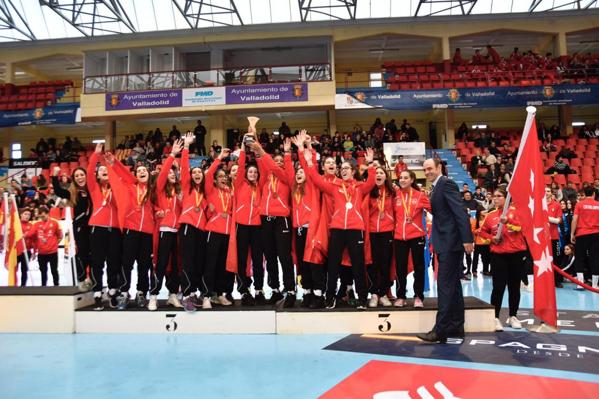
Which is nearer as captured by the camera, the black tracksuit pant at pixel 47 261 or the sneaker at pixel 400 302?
the sneaker at pixel 400 302

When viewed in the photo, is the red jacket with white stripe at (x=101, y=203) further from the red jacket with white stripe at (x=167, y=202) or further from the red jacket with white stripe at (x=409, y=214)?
the red jacket with white stripe at (x=409, y=214)

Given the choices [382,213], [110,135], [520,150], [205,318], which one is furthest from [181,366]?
[110,135]

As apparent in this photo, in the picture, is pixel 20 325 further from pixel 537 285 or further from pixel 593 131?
pixel 593 131

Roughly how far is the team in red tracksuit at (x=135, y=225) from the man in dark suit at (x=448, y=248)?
3239 millimetres

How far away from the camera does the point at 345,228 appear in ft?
15.6

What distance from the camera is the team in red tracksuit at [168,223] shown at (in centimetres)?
501

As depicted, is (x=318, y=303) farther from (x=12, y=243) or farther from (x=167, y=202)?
(x=12, y=243)

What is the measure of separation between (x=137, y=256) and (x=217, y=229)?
1000 mm

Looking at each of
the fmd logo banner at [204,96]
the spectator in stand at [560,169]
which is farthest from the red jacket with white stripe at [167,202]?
the spectator in stand at [560,169]

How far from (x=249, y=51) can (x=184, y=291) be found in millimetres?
18123

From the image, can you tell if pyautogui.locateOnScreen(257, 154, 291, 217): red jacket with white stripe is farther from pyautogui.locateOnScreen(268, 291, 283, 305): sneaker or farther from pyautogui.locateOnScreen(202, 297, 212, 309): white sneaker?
pyautogui.locateOnScreen(202, 297, 212, 309): white sneaker

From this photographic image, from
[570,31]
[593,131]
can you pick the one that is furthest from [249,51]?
[593,131]

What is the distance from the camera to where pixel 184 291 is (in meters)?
4.98

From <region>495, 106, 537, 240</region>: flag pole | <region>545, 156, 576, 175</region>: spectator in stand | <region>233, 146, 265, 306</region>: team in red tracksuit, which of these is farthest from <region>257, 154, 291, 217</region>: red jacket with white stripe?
<region>545, 156, 576, 175</region>: spectator in stand
